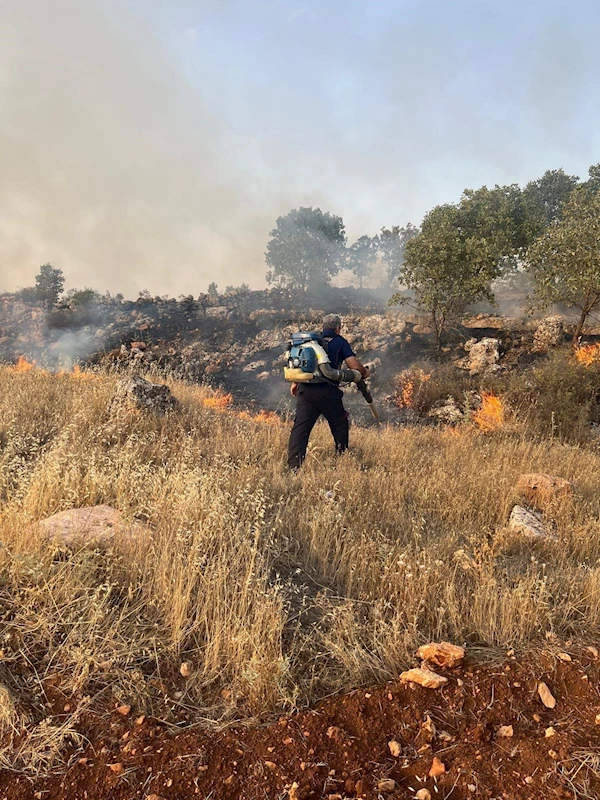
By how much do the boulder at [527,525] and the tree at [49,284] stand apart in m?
23.4

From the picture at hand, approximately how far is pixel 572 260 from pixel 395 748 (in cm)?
1230

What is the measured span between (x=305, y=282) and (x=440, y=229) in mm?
15641

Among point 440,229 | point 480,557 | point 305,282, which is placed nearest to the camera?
point 480,557

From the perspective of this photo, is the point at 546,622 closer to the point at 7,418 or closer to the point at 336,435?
the point at 336,435

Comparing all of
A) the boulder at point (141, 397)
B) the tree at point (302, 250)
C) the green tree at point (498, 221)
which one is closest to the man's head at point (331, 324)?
the boulder at point (141, 397)

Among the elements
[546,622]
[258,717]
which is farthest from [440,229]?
[258,717]

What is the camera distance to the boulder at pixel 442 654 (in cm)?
203

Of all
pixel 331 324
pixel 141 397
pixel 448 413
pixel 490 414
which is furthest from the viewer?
pixel 448 413

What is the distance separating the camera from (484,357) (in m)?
12.9

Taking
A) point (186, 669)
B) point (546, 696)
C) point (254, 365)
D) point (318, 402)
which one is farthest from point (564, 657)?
point (254, 365)

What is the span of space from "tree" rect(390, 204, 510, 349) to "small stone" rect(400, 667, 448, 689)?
14097 millimetres

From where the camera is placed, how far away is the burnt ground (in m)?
1.44

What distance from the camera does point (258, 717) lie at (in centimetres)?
175

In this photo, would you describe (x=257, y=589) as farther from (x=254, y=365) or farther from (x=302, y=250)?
(x=302, y=250)
